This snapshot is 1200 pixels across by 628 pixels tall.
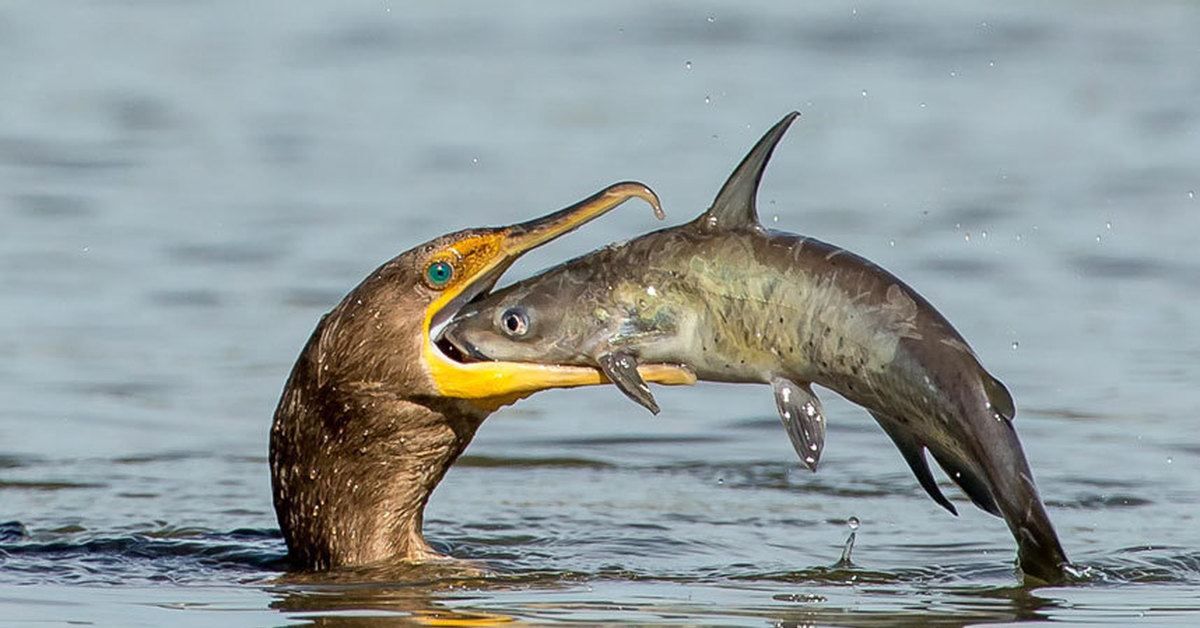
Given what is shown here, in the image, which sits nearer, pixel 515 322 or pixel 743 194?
pixel 743 194

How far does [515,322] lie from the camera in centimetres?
704

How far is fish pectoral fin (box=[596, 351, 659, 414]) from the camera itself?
6.79 metres

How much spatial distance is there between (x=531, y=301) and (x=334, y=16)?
11450 mm

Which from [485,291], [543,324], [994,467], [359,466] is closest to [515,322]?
[543,324]

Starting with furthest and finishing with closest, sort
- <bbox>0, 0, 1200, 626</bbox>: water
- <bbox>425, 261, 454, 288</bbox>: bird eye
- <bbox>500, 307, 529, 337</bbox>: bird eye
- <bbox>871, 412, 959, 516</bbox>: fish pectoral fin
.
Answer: <bbox>0, 0, 1200, 626</bbox>: water → <bbox>425, 261, 454, 288</bbox>: bird eye → <bbox>500, 307, 529, 337</bbox>: bird eye → <bbox>871, 412, 959, 516</bbox>: fish pectoral fin

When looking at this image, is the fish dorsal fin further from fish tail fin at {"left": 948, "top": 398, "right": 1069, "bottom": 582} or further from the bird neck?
the bird neck

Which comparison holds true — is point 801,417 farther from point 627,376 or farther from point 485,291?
point 485,291

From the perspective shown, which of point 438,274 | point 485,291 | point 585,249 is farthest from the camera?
point 585,249

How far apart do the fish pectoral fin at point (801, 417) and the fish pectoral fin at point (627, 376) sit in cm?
30

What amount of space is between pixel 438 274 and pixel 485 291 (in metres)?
0.21

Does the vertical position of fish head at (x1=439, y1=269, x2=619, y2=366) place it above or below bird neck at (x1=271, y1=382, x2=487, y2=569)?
above

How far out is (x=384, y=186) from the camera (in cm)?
1364

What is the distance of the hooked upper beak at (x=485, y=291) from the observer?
7086 mm

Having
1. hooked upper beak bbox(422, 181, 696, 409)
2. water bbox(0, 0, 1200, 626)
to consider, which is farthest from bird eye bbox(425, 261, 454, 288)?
water bbox(0, 0, 1200, 626)
